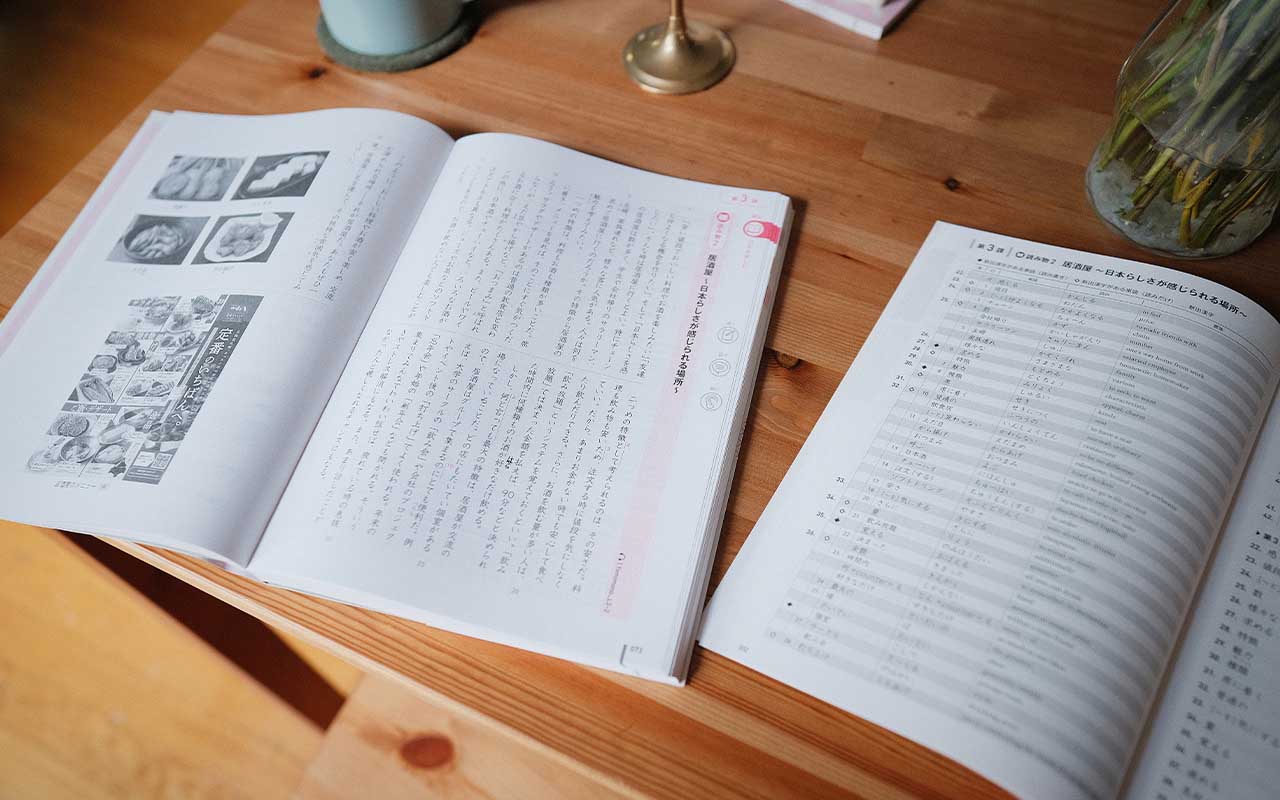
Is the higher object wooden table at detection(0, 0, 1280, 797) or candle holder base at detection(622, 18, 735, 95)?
candle holder base at detection(622, 18, 735, 95)

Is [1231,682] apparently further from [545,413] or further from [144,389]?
[144,389]

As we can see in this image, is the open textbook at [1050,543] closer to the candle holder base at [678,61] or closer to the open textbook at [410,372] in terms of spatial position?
the open textbook at [410,372]

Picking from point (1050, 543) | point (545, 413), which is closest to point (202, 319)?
point (545, 413)

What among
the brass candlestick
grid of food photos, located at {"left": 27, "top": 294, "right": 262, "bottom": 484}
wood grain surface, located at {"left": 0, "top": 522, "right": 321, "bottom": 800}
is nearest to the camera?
grid of food photos, located at {"left": 27, "top": 294, "right": 262, "bottom": 484}

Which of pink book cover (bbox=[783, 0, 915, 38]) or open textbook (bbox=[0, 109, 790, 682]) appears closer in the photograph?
open textbook (bbox=[0, 109, 790, 682])

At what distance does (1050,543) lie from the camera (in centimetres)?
44

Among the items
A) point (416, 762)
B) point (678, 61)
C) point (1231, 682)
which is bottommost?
point (416, 762)

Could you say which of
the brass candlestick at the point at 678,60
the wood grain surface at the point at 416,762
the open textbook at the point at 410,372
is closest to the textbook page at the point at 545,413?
the open textbook at the point at 410,372

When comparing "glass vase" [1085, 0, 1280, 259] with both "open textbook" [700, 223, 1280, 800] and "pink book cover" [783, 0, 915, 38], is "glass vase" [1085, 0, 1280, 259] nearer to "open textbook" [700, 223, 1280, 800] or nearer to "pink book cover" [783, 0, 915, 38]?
"open textbook" [700, 223, 1280, 800]

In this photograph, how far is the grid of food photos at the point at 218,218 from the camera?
0.59m

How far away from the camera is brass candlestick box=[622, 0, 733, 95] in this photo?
2.24 ft

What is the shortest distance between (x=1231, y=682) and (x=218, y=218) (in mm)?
668

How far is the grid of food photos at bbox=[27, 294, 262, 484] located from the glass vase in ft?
1.84

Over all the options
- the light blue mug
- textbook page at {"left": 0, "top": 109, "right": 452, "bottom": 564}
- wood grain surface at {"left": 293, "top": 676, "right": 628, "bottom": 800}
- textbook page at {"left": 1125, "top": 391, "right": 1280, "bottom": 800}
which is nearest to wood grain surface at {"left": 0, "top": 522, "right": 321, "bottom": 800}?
wood grain surface at {"left": 293, "top": 676, "right": 628, "bottom": 800}
